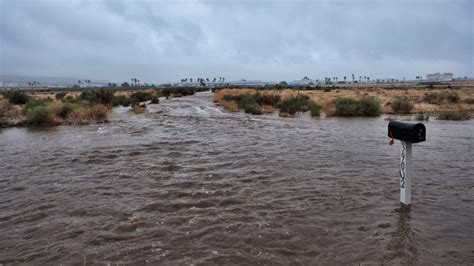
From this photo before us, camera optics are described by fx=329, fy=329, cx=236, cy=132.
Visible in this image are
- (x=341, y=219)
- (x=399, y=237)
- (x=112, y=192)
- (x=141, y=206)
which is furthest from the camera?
(x=112, y=192)

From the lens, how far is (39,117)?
67.6ft

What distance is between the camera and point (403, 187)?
5473mm

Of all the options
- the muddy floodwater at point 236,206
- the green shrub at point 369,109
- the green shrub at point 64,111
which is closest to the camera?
the muddy floodwater at point 236,206

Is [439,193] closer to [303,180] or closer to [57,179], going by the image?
[303,180]

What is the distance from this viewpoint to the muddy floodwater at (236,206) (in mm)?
4133

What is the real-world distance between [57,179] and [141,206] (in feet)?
11.2

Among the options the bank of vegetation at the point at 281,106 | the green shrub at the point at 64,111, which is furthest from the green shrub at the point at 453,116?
the green shrub at the point at 64,111

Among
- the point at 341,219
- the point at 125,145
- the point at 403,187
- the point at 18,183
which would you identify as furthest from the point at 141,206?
the point at 125,145

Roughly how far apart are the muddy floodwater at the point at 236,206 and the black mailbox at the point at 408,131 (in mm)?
1243

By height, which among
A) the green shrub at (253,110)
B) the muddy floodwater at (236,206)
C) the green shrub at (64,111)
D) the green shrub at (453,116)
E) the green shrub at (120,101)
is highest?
the green shrub at (120,101)

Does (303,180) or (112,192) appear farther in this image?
(303,180)

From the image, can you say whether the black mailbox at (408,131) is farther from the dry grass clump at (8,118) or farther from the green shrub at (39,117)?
the dry grass clump at (8,118)

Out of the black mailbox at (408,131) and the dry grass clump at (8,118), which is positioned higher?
the black mailbox at (408,131)

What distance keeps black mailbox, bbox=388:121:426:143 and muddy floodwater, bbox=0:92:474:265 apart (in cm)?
124
